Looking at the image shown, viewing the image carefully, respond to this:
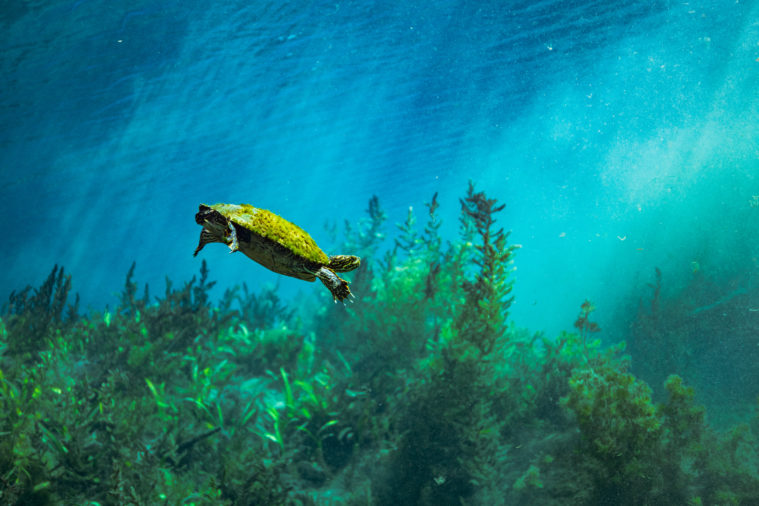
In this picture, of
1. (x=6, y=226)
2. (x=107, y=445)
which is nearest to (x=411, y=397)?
(x=107, y=445)

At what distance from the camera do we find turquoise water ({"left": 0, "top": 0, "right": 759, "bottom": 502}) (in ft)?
48.7

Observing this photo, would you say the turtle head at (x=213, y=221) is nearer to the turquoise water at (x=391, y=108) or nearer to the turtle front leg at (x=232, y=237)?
the turtle front leg at (x=232, y=237)

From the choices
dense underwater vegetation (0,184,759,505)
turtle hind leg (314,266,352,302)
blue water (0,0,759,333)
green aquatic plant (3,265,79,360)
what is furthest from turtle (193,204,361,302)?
blue water (0,0,759,333)

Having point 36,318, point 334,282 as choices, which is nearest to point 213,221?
point 334,282

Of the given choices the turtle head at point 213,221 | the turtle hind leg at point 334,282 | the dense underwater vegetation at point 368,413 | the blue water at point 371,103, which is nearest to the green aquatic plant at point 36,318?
the dense underwater vegetation at point 368,413

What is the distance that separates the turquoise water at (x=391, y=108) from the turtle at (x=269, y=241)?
1092 cm

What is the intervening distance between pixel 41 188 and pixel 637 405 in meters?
41.7

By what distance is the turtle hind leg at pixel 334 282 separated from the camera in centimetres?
128

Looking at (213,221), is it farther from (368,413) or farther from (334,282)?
(368,413)

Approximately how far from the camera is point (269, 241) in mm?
1187

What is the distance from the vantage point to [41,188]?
3300cm

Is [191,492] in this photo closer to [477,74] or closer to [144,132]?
[477,74]

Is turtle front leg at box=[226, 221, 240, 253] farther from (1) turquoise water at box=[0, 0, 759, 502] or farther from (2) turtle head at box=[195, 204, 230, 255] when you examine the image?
(1) turquoise water at box=[0, 0, 759, 502]

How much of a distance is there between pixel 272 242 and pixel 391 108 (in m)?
23.2
